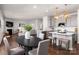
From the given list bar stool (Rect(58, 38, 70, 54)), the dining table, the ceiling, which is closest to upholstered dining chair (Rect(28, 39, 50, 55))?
the dining table

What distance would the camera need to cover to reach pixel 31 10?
2.10m

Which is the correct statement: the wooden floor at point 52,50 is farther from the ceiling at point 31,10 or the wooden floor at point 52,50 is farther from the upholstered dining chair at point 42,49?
the ceiling at point 31,10

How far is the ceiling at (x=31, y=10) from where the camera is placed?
2.07 metres

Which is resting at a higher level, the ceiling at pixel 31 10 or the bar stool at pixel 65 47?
the ceiling at pixel 31 10

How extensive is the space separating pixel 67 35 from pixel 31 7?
856 millimetres

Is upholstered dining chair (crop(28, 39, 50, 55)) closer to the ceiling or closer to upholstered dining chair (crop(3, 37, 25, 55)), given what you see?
upholstered dining chair (crop(3, 37, 25, 55))

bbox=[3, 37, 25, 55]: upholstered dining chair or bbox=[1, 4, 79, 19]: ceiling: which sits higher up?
bbox=[1, 4, 79, 19]: ceiling

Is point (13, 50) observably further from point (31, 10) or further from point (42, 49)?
point (31, 10)

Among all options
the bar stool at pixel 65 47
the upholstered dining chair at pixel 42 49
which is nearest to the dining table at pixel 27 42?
the upholstered dining chair at pixel 42 49

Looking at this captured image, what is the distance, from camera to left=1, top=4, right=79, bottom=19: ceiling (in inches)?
81.4

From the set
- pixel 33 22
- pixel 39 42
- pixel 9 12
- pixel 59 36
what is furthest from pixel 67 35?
pixel 9 12

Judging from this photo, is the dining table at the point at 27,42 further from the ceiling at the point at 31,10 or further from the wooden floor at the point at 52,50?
the ceiling at the point at 31,10

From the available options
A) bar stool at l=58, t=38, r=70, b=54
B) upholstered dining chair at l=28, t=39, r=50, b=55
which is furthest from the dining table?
bar stool at l=58, t=38, r=70, b=54

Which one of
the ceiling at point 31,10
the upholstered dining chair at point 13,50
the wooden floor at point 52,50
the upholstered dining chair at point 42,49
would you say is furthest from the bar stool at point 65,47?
the upholstered dining chair at point 13,50
